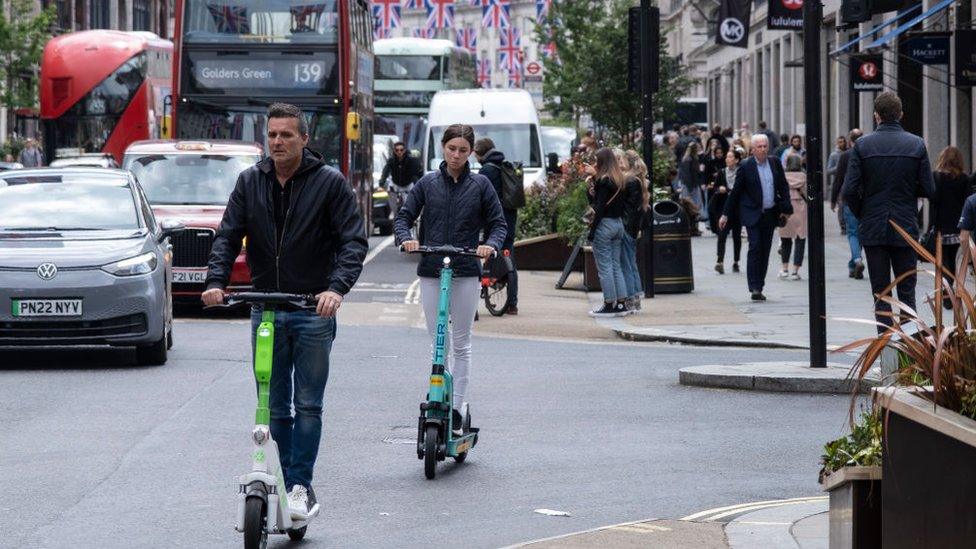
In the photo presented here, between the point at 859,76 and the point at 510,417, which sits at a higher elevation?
the point at 859,76

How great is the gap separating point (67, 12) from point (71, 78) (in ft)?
111

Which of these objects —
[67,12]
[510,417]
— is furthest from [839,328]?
[67,12]

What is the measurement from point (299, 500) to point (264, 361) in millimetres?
720

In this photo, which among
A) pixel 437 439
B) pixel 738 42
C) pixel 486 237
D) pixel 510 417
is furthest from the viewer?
pixel 738 42

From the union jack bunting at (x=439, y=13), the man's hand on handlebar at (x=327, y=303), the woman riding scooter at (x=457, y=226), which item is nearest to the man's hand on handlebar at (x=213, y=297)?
the man's hand on handlebar at (x=327, y=303)

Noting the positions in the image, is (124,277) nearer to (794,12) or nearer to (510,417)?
(510,417)

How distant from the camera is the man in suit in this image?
20.6 m

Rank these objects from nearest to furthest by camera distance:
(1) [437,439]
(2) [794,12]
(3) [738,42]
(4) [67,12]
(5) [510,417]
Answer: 1. (1) [437,439]
2. (5) [510,417]
3. (2) [794,12]
4. (3) [738,42]
5. (4) [67,12]

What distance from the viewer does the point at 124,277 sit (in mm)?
14297

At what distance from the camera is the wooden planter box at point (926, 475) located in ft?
16.4

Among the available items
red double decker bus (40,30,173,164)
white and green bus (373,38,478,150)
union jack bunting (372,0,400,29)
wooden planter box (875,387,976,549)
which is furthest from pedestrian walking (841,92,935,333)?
union jack bunting (372,0,400,29)

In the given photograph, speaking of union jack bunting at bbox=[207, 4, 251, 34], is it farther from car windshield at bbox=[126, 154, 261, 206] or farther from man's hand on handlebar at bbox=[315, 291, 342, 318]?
man's hand on handlebar at bbox=[315, 291, 342, 318]

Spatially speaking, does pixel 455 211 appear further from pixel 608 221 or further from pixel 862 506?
A: pixel 608 221

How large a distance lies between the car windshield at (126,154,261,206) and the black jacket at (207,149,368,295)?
13.2 m
